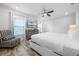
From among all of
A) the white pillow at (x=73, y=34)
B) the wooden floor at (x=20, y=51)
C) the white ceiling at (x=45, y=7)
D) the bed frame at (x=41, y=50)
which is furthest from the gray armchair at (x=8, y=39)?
the white pillow at (x=73, y=34)

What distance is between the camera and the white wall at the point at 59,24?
1359mm

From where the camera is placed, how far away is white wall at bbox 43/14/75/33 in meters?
1.36

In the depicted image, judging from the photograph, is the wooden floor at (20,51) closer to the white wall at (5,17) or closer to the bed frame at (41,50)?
the bed frame at (41,50)

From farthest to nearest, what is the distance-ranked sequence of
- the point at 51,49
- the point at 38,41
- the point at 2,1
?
1. the point at 38,41
2. the point at 51,49
3. the point at 2,1

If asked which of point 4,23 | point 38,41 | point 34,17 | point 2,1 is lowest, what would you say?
point 38,41

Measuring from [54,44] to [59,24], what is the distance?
0.39m

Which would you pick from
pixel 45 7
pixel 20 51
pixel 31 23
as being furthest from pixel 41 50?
pixel 45 7

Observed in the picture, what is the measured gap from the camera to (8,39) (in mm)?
1466

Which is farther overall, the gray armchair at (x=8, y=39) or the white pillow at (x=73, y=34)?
the gray armchair at (x=8, y=39)

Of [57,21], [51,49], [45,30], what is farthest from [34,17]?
[51,49]

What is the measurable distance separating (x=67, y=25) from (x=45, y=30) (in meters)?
0.42

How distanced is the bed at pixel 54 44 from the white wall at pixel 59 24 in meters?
0.09

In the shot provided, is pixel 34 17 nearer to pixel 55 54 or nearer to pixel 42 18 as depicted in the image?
pixel 42 18

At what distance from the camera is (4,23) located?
1.38 m
